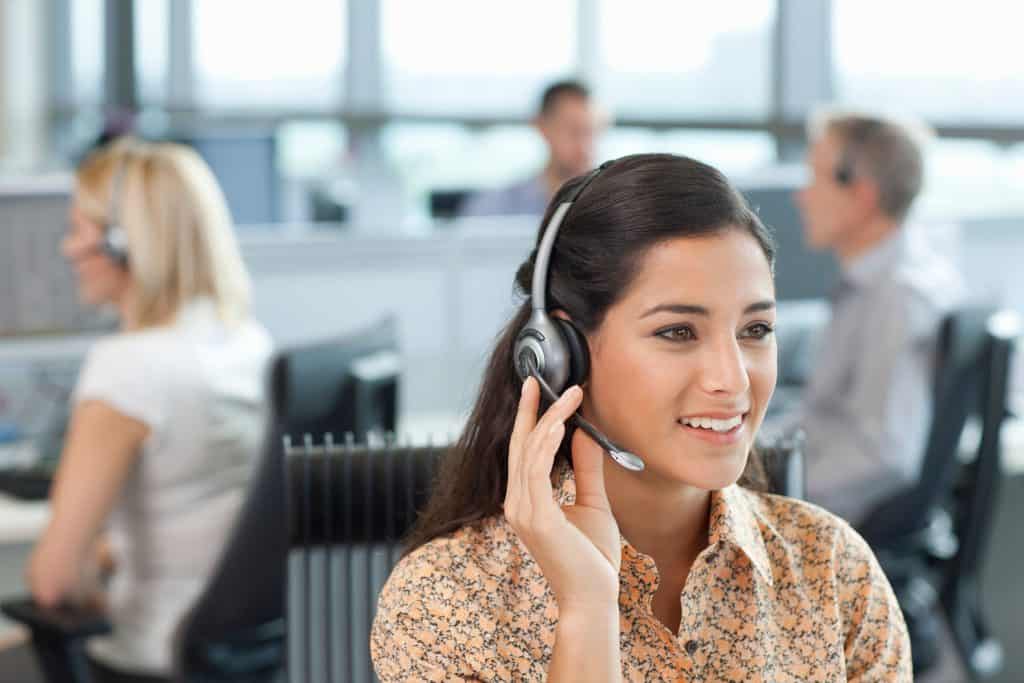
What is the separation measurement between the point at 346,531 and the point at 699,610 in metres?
0.35

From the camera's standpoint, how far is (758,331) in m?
1.11

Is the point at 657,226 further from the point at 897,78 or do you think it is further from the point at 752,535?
the point at 897,78

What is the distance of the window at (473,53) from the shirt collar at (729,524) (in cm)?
737

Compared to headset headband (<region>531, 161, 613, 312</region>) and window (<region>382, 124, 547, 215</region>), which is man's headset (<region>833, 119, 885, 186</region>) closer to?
headset headband (<region>531, 161, 613, 312</region>)

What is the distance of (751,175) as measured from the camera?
354 cm

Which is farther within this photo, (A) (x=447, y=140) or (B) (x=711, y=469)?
(A) (x=447, y=140)

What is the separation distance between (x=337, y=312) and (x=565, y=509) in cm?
220

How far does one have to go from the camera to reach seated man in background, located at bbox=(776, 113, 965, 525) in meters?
2.63

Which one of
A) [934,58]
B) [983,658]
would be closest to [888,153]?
[983,658]

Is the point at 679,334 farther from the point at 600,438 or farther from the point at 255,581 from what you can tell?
the point at 255,581

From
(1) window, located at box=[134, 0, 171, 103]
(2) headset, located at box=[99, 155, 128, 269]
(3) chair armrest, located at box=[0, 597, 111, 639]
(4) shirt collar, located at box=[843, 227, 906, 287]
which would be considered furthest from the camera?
(1) window, located at box=[134, 0, 171, 103]

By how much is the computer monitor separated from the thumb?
775 millimetres

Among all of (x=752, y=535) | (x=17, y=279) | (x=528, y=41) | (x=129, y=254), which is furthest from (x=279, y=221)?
(x=528, y=41)

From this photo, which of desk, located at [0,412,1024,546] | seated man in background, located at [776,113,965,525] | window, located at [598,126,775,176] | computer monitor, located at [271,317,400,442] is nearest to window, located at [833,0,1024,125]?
window, located at [598,126,775,176]
